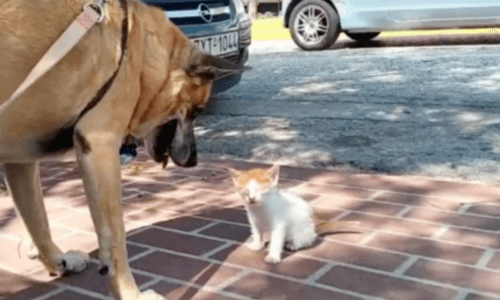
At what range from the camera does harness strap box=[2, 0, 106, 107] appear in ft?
7.15

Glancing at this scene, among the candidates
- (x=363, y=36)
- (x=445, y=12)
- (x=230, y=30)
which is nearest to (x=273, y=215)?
(x=230, y=30)

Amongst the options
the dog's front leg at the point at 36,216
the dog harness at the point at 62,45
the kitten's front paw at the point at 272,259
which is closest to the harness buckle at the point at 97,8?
the dog harness at the point at 62,45

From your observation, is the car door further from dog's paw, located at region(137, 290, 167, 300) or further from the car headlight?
dog's paw, located at region(137, 290, 167, 300)

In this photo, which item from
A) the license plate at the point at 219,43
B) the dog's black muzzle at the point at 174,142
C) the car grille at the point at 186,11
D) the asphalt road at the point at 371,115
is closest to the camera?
the dog's black muzzle at the point at 174,142

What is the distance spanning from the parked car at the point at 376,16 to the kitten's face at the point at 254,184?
8.50 meters

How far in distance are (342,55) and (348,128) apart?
207 inches

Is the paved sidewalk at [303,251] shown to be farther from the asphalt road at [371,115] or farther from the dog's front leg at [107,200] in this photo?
the asphalt road at [371,115]

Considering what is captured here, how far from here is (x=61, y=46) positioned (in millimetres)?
2197

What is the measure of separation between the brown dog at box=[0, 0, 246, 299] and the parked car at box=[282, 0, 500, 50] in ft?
29.0

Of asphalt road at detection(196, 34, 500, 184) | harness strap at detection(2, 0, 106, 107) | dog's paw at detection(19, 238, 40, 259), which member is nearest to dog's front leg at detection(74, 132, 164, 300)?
harness strap at detection(2, 0, 106, 107)

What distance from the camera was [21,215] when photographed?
2.98m

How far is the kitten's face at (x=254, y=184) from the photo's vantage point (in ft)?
9.99

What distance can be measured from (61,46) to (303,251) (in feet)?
5.22

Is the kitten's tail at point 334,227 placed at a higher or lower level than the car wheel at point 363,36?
higher
